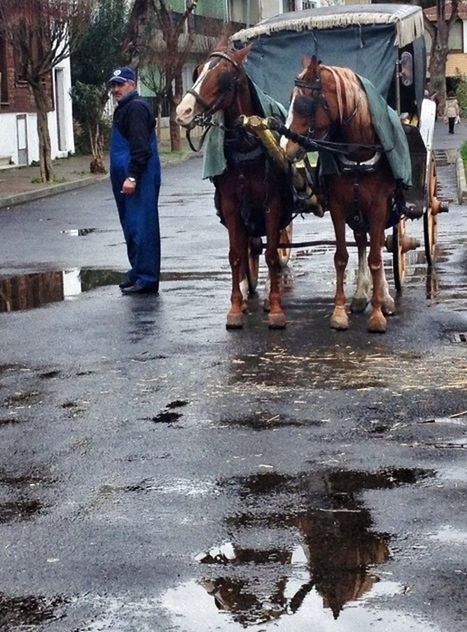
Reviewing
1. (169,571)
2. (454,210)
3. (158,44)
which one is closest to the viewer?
(169,571)

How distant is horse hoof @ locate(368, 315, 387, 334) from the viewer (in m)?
11.8

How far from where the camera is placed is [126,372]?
34.7 ft

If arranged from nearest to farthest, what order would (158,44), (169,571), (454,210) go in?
(169,571)
(454,210)
(158,44)

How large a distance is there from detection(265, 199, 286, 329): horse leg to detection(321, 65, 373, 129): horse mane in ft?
2.95

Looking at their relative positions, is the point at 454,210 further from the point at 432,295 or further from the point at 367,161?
the point at 367,161

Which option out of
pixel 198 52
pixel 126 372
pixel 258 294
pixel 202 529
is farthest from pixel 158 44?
pixel 202 529

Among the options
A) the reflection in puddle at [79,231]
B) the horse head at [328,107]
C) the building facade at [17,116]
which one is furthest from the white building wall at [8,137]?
the horse head at [328,107]

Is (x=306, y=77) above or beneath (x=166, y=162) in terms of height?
above

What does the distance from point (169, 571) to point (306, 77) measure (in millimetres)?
6009

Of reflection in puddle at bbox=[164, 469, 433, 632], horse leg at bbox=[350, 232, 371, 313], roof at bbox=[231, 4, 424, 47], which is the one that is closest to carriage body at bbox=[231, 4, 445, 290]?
roof at bbox=[231, 4, 424, 47]

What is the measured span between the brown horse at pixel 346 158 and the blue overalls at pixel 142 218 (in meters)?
2.96

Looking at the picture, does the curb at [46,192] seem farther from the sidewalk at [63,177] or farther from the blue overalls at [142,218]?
the blue overalls at [142,218]

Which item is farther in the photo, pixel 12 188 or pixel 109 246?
pixel 12 188

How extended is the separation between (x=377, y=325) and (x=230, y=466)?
4.19 m
